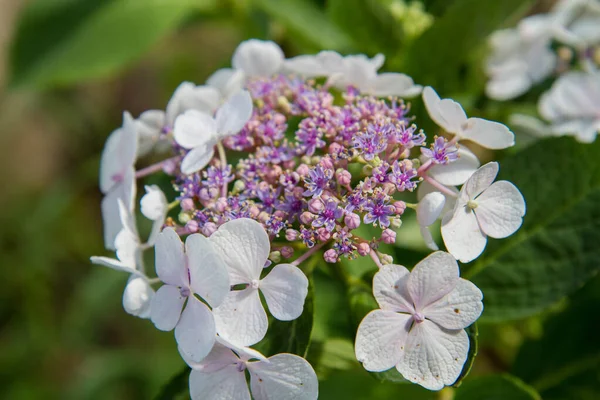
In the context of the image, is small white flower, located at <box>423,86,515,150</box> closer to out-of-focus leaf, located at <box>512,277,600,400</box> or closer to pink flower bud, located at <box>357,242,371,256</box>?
pink flower bud, located at <box>357,242,371,256</box>

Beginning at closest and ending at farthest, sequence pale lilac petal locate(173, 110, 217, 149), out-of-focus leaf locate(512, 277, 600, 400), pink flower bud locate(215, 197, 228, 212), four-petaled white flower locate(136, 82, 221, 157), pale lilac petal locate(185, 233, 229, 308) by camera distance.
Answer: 1. pale lilac petal locate(185, 233, 229, 308)
2. pink flower bud locate(215, 197, 228, 212)
3. pale lilac petal locate(173, 110, 217, 149)
4. four-petaled white flower locate(136, 82, 221, 157)
5. out-of-focus leaf locate(512, 277, 600, 400)

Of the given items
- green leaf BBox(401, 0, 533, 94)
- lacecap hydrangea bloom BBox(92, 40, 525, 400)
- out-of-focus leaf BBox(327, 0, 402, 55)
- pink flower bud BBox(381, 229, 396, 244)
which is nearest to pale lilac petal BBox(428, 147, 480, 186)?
lacecap hydrangea bloom BBox(92, 40, 525, 400)

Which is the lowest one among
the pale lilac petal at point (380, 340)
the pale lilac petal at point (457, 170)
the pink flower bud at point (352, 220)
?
the pale lilac petal at point (380, 340)

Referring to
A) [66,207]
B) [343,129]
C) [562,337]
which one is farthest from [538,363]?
[66,207]

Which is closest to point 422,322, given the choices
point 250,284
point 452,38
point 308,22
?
point 250,284

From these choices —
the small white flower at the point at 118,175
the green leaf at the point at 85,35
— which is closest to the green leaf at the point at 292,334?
the small white flower at the point at 118,175

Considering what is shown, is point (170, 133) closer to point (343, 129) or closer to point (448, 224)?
point (343, 129)

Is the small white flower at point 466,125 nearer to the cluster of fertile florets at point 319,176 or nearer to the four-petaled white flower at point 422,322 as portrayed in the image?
the cluster of fertile florets at point 319,176
